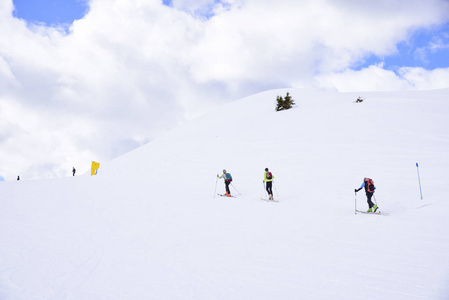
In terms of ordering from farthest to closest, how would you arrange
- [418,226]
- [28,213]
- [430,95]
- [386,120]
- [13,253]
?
[430,95] < [386,120] < [28,213] < [418,226] < [13,253]

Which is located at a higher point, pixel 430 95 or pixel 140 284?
pixel 430 95

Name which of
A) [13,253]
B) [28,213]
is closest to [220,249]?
[13,253]

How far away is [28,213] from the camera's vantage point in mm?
9562

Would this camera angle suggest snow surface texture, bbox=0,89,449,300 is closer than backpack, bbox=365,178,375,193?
Yes

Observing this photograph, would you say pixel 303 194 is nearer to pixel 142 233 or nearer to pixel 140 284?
pixel 142 233

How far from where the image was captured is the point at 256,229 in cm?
796

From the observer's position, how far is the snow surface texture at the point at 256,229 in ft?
14.8

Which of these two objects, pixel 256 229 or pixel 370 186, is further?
pixel 370 186

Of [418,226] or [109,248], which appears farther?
[418,226]

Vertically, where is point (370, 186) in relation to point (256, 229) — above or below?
above

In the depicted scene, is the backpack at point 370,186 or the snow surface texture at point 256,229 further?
the backpack at point 370,186

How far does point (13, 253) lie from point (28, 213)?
175 inches

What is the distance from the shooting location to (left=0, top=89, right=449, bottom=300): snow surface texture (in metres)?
4.52

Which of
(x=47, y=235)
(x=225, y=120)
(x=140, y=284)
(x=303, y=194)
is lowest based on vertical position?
(x=140, y=284)
